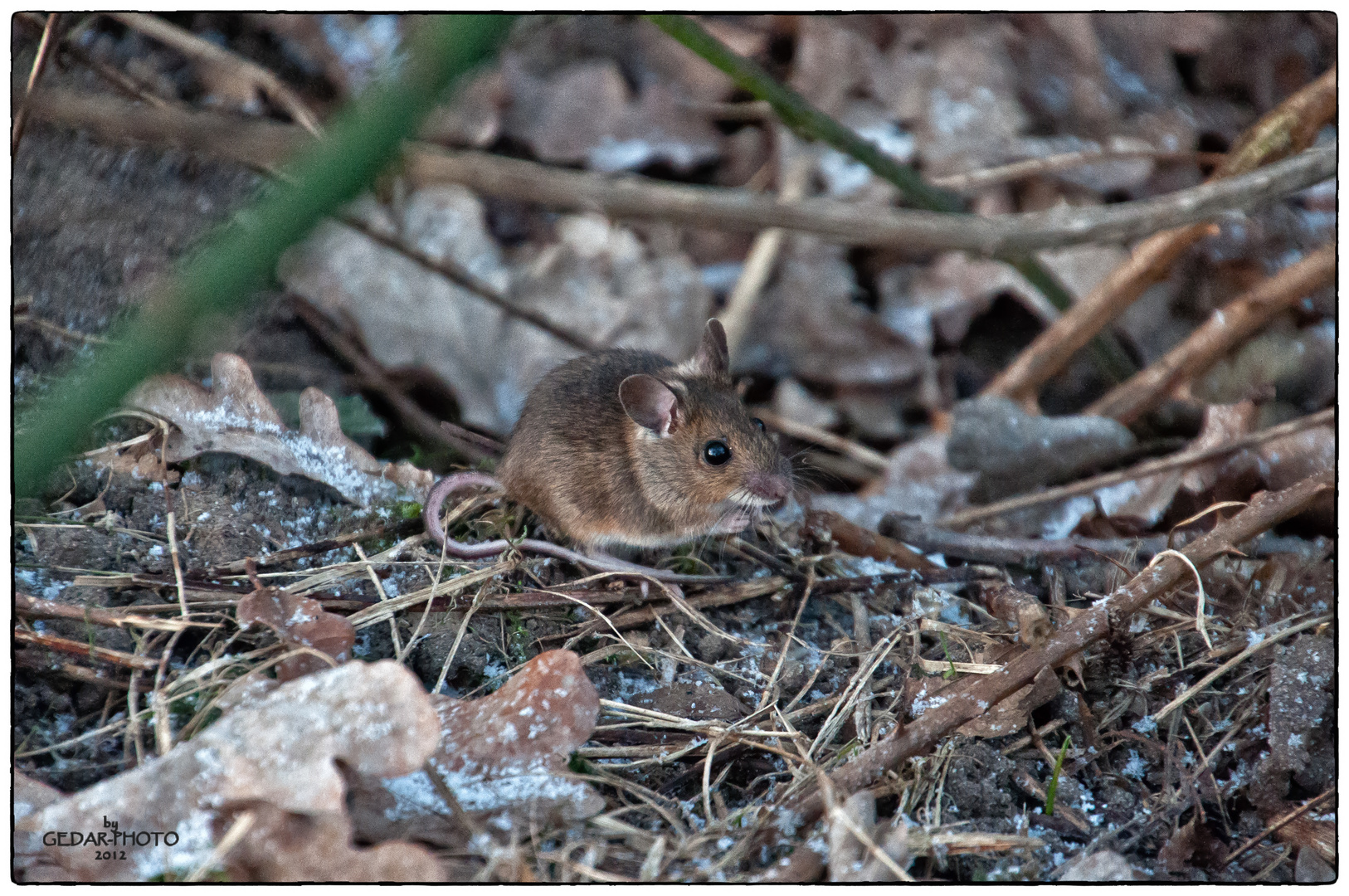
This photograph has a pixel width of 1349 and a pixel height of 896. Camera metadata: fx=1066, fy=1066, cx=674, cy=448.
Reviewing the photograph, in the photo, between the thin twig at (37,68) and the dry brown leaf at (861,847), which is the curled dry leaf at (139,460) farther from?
the dry brown leaf at (861,847)

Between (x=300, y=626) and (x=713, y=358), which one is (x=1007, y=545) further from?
(x=300, y=626)

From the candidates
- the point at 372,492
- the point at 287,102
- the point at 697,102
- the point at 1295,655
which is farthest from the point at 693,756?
the point at 697,102

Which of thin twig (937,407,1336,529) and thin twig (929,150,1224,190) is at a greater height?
thin twig (929,150,1224,190)

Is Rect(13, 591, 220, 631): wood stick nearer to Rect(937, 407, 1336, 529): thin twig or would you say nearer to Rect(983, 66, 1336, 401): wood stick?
Rect(937, 407, 1336, 529): thin twig

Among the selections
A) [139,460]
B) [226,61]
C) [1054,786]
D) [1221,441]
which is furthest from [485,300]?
[1054,786]

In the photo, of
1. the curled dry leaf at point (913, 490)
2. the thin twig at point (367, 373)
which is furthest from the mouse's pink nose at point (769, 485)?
the thin twig at point (367, 373)

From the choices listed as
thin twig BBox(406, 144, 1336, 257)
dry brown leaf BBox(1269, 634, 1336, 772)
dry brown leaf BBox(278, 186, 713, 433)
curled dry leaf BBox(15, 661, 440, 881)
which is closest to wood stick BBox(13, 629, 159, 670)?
curled dry leaf BBox(15, 661, 440, 881)
